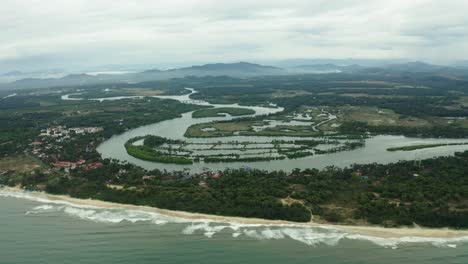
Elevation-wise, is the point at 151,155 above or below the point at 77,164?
above

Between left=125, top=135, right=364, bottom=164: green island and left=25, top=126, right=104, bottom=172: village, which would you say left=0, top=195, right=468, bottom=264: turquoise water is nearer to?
left=25, top=126, right=104, bottom=172: village

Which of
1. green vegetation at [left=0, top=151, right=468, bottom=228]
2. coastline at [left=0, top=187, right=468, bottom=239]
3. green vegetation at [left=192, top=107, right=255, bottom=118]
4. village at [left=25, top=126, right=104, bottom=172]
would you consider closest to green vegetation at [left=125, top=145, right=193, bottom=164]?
green vegetation at [left=0, top=151, right=468, bottom=228]

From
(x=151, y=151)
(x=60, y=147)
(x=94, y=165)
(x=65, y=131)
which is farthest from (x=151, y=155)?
(x=65, y=131)

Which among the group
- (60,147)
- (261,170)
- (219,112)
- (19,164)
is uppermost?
(219,112)

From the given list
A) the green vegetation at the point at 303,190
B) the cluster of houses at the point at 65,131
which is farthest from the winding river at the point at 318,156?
the cluster of houses at the point at 65,131

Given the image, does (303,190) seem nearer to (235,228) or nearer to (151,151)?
(235,228)

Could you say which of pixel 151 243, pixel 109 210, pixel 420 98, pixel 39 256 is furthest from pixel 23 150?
pixel 420 98

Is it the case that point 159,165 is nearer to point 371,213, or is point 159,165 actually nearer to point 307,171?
point 307,171
